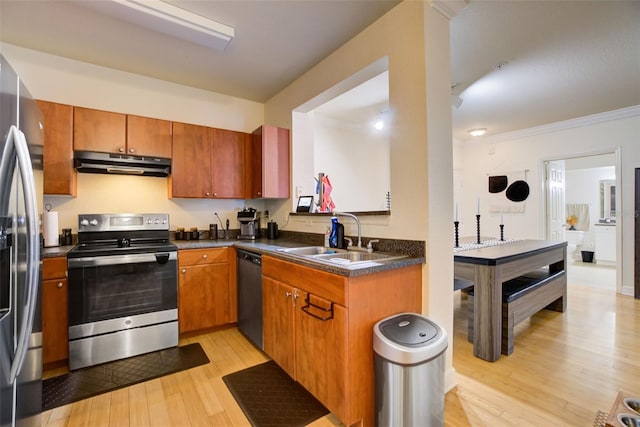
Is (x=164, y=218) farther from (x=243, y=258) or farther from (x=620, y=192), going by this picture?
(x=620, y=192)

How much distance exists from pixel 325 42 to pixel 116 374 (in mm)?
3049

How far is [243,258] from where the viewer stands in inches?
102

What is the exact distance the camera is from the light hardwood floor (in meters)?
1.62

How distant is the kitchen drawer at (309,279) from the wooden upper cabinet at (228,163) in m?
1.29

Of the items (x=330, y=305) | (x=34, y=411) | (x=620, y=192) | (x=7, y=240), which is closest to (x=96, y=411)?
(x=34, y=411)

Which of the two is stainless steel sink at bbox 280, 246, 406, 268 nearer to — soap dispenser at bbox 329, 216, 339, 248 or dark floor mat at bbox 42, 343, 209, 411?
soap dispenser at bbox 329, 216, 339, 248

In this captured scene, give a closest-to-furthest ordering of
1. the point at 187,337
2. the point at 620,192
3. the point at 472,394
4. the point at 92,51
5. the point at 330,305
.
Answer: the point at 330,305, the point at 472,394, the point at 92,51, the point at 187,337, the point at 620,192

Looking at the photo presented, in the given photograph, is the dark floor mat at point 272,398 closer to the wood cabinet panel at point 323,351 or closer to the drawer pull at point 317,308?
the wood cabinet panel at point 323,351

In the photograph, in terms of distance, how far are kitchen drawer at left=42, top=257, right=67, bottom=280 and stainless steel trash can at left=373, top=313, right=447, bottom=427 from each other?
7.57 feet

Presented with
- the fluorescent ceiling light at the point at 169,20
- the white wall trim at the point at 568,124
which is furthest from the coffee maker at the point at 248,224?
the white wall trim at the point at 568,124

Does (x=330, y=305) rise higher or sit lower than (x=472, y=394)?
higher

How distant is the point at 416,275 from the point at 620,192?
172 inches

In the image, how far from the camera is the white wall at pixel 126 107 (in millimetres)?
2541

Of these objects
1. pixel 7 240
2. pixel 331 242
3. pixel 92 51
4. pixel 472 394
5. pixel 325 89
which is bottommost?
pixel 472 394
